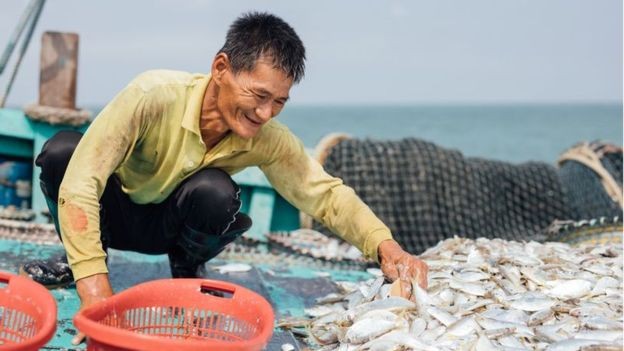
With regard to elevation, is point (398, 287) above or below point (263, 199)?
above

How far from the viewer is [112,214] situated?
10.0 ft

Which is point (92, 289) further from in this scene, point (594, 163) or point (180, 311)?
point (594, 163)

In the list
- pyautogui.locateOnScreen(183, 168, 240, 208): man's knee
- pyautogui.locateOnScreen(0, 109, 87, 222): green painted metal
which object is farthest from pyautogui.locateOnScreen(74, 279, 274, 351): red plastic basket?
pyautogui.locateOnScreen(0, 109, 87, 222): green painted metal

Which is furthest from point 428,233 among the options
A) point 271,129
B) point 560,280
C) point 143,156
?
point 143,156

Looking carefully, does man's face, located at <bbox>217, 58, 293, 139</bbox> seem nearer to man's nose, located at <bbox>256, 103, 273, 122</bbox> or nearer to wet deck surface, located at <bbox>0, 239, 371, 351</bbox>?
man's nose, located at <bbox>256, 103, 273, 122</bbox>

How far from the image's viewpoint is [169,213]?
9.89ft

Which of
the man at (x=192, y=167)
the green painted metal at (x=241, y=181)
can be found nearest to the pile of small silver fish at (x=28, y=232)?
the green painted metal at (x=241, y=181)

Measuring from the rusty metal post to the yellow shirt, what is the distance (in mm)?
2302

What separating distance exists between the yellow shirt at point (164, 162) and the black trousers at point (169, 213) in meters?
0.05

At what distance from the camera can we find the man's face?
251cm

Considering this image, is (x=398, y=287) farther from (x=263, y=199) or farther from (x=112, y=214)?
(x=263, y=199)

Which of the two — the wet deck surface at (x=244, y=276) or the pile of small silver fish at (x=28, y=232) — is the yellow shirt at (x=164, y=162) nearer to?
the wet deck surface at (x=244, y=276)

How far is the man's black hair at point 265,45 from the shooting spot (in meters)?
2.53

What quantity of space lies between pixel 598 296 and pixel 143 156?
191 centimetres
